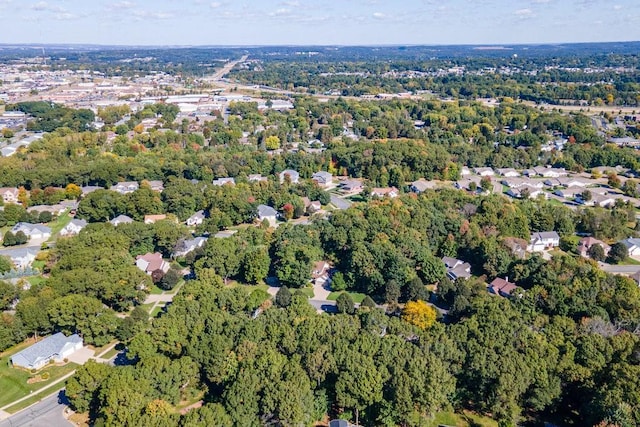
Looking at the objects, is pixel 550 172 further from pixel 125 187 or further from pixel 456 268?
pixel 125 187

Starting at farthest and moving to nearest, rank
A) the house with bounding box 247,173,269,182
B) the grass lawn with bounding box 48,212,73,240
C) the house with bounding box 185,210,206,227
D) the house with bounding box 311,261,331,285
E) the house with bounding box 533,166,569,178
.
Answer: the house with bounding box 533,166,569,178, the house with bounding box 247,173,269,182, the house with bounding box 185,210,206,227, the grass lawn with bounding box 48,212,73,240, the house with bounding box 311,261,331,285

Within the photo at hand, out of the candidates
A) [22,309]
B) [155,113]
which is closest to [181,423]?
[22,309]

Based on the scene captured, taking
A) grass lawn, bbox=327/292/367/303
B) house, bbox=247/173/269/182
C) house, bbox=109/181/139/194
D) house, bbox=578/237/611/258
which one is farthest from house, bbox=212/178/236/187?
house, bbox=578/237/611/258

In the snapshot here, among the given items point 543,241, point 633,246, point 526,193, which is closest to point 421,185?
point 526,193

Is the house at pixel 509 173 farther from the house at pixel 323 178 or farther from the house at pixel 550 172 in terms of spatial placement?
the house at pixel 323 178

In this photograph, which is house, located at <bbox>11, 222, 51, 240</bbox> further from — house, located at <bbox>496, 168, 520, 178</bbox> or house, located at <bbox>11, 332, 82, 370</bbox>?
house, located at <bbox>496, 168, 520, 178</bbox>

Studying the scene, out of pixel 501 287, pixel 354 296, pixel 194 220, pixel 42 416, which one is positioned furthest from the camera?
pixel 194 220
